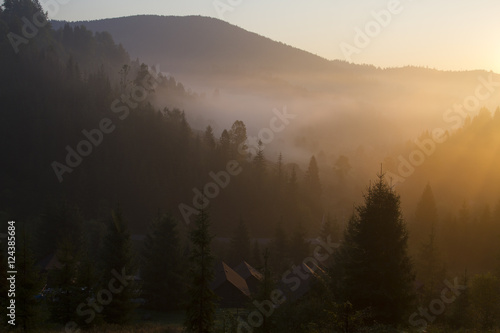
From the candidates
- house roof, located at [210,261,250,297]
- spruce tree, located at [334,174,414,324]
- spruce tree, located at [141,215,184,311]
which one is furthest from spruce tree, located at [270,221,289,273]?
spruce tree, located at [334,174,414,324]

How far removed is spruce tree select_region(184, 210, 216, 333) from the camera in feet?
74.1

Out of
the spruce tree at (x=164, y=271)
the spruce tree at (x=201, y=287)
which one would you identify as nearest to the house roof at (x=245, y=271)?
the spruce tree at (x=164, y=271)

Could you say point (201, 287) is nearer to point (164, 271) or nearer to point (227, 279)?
point (164, 271)

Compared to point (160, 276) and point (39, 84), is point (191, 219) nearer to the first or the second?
point (160, 276)

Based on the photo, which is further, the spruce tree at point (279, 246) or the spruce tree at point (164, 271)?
the spruce tree at point (279, 246)

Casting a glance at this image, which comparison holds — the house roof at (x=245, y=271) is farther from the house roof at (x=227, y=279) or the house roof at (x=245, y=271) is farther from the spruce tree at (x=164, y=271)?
the spruce tree at (x=164, y=271)

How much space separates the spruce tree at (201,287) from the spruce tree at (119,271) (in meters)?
9.71

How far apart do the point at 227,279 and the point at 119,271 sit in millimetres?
14851

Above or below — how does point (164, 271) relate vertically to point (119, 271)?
below

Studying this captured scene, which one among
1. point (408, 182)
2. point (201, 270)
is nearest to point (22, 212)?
point (201, 270)

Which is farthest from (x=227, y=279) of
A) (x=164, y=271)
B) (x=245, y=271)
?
(x=164, y=271)

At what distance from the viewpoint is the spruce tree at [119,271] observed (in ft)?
99.7

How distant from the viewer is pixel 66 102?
93.9 metres

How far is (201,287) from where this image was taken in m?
22.9
